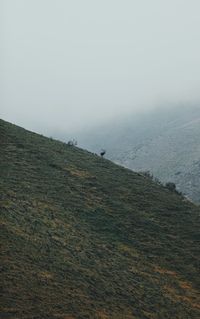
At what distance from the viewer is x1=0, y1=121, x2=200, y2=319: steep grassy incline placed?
97.3 ft

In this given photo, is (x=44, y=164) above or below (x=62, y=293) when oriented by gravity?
above

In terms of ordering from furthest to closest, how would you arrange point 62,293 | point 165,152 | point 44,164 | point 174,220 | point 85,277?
point 165,152 → point 44,164 → point 174,220 → point 85,277 → point 62,293

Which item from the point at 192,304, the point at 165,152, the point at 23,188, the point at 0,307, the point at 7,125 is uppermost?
the point at 165,152

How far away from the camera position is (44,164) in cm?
5275

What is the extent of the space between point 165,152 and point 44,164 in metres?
146

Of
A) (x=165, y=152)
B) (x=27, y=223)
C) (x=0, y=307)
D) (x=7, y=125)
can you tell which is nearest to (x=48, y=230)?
(x=27, y=223)

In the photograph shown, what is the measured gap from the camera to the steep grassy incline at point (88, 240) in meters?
29.7

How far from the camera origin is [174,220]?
49.3 meters

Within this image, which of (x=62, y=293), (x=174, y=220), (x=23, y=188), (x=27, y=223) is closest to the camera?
(x=62, y=293)

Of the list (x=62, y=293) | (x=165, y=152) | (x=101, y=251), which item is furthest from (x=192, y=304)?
(x=165, y=152)

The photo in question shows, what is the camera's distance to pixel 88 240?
38938mm

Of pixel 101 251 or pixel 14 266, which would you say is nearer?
pixel 14 266

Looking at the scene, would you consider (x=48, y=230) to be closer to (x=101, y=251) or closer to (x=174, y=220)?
(x=101, y=251)

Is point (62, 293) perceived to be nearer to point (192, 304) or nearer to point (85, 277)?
point (85, 277)
